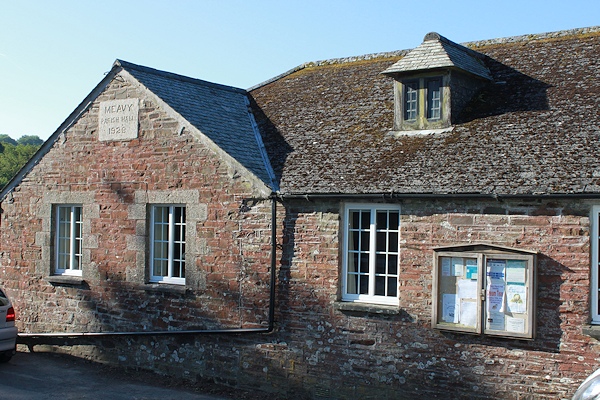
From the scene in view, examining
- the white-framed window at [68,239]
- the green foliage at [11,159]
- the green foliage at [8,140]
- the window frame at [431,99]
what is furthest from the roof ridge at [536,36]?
the green foliage at [8,140]

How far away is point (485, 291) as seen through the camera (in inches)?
435

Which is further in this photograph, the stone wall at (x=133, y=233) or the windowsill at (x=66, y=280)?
the windowsill at (x=66, y=280)

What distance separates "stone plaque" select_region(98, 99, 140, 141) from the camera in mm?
15047

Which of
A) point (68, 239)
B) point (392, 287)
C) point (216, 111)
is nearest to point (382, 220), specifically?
point (392, 287)

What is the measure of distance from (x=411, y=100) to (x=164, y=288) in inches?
231

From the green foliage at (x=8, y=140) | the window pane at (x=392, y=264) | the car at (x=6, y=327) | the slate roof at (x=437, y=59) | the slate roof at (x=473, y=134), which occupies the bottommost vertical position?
the car at (x=6, y=327)

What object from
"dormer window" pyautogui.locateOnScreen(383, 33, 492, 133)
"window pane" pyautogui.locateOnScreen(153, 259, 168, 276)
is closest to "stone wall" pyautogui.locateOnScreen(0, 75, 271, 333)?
"window pane" pyautogui.locateOnScreen(153, 259, 168, 276)

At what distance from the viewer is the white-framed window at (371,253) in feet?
40.2

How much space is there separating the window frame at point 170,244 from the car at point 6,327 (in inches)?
109

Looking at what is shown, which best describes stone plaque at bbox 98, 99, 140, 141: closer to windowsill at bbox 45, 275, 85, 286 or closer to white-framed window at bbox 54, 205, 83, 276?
white-framed window at bbox 54, 205, 83, 276

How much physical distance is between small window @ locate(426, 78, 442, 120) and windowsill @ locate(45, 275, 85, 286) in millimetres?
7878

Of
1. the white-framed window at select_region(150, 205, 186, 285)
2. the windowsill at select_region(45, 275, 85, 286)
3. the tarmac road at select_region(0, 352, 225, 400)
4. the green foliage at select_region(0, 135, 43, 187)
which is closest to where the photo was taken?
the tarmac road at select_region(0, 352, 225, 400)

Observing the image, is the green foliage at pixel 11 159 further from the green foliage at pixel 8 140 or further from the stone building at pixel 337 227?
the stone building at pixel 337 227

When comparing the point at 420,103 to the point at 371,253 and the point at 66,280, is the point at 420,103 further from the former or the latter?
the point at 66,280
